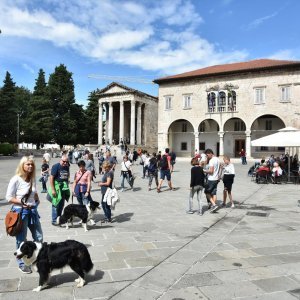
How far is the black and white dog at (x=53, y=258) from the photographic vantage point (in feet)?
12.6

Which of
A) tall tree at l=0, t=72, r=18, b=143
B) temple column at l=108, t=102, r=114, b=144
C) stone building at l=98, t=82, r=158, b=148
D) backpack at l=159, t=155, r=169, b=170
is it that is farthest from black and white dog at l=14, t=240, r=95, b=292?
temple column at l=108, t=102, r=114, b=144

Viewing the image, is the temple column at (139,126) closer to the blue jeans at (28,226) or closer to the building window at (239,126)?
the building window at (239,126)

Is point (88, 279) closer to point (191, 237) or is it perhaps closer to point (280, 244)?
point (191, 237)

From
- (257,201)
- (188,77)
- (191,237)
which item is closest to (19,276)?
(191,237)

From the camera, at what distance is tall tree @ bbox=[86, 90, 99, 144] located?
192 ft

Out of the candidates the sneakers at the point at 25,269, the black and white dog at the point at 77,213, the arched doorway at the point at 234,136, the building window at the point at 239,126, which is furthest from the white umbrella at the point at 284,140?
the building window at the point at 239,126

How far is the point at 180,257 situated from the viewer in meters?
5.09

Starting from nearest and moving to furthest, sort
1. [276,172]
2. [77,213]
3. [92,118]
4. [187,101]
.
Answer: [77,213]
[276,172]
[187,101]
[92,118]

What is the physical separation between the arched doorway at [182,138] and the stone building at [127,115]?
293 inches

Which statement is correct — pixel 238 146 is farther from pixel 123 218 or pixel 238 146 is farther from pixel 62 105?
pixel 123 218

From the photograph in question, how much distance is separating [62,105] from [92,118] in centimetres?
634

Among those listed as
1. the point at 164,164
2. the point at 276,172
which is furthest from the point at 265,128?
the point at 164,164

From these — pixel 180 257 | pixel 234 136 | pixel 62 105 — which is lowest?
pixel 180 257

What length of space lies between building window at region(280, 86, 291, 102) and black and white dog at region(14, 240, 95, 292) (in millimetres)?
32958
